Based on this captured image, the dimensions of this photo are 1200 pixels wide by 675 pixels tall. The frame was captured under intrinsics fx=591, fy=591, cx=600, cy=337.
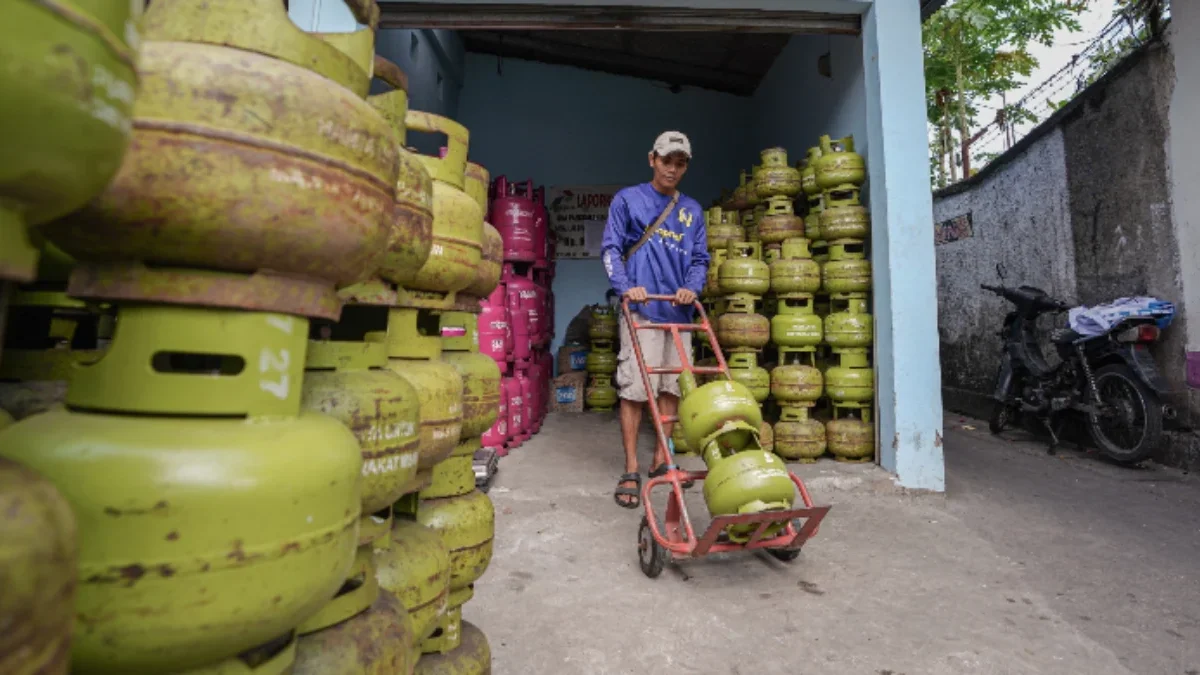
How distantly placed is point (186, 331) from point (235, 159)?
0.22 metres

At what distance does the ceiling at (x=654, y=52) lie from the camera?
25.3 ft

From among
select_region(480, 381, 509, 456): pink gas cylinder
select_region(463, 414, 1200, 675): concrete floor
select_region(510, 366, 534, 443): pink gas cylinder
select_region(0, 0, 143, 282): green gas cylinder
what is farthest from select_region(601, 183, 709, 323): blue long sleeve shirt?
select_region(0, 0, 143, 282): green gas cylinder

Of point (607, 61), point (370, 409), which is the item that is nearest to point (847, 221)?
point (370, 409)

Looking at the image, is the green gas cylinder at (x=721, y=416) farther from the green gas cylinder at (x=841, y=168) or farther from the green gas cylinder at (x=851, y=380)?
the green gas cylinder at (x=841, y=168)

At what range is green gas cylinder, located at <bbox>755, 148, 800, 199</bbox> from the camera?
5078mm

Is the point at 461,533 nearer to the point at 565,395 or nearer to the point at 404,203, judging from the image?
the point at 404,203

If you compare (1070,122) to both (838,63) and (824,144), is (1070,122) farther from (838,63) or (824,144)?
(824,144)

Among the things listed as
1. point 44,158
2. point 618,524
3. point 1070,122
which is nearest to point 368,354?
point 44,158

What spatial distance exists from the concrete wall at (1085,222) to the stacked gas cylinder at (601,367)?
465 centimetres

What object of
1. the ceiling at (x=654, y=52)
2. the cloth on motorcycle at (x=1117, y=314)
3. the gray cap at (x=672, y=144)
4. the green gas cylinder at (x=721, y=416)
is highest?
the ceiling at (x=654, y=52)

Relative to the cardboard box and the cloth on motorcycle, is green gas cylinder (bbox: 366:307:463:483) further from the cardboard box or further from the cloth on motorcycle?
the cardboard box

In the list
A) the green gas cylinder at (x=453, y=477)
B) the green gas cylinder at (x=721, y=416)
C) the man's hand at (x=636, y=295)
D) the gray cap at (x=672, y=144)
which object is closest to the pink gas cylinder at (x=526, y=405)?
the man's hand at (x=636, y=295)

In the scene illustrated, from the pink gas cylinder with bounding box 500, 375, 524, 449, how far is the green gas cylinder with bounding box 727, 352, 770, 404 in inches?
71.6

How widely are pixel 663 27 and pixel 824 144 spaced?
5.13 feet
